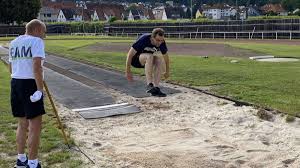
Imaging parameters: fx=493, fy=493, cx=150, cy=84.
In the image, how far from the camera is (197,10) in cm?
16288

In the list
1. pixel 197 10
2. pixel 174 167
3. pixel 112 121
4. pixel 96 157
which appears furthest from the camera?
pixel 197 10

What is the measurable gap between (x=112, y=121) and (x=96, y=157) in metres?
2.34

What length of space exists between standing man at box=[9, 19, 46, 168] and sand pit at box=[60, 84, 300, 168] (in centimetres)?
90

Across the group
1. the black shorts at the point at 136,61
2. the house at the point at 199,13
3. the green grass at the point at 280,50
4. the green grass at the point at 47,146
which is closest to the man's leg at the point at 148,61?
the black shorts at the point at 136,61

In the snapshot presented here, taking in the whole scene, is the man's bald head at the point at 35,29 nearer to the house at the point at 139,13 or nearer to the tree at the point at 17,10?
the tree at the point at 17,10

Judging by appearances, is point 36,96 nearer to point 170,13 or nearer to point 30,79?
point 30,79

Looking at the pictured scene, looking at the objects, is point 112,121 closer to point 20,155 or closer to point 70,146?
point 70,146

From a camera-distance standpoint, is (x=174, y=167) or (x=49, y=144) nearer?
(x=174, y=167)

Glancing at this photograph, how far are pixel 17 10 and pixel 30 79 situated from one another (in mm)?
78353

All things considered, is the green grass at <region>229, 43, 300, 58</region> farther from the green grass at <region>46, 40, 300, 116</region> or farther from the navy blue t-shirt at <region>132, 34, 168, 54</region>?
the navy blue t-shirt at <region>132, 34, 168, 54</region>

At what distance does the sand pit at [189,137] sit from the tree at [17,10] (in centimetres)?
7418

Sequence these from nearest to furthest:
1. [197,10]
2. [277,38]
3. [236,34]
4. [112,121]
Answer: [112,121], [277,38], [236,34], [197,10]

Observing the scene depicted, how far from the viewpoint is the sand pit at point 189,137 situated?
621 centimetres

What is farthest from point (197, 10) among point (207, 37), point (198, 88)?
point (198, 88)
